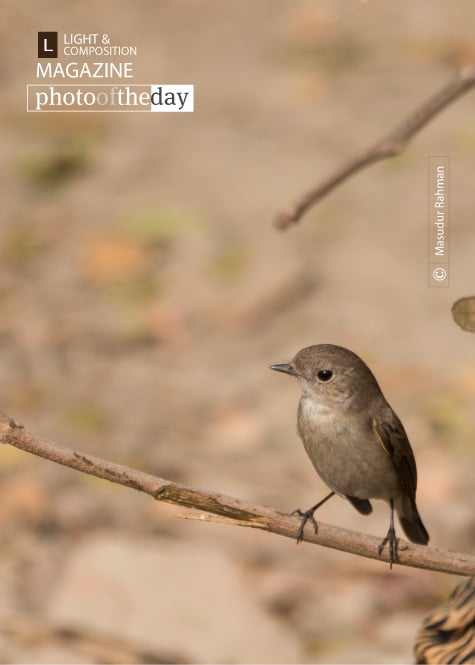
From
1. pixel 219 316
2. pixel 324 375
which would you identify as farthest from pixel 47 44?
pixel 324 375

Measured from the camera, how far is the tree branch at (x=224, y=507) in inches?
78.7

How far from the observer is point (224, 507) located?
2086 millimetres

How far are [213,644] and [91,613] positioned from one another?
0.38 m

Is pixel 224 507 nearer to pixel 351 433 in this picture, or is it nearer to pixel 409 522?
pixel 351 433

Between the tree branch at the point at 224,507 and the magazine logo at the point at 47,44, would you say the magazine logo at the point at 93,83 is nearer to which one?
the magazine logo at the point at 47,44

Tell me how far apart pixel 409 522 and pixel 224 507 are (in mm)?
939

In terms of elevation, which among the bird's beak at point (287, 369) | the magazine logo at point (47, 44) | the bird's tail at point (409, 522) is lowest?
the bird's tail at point (409, 522)

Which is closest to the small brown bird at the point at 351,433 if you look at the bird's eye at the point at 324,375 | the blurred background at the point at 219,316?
the bird's eye at the point at 324,375

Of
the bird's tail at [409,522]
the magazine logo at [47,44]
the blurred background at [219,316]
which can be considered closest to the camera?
the bird's tail at [409,522]

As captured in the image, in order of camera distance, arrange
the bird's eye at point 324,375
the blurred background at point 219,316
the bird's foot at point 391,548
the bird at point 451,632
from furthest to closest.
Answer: the blurred background at point 219,316
the bird at point 451,632
the bird's eye at point 324,375
the bird's foot at point 391,548

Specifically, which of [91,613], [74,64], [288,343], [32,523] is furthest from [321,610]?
[74,64]

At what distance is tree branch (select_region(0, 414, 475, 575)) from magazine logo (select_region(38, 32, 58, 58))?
6.69 metres

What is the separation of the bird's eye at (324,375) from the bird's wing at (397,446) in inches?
6.0

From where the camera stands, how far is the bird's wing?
2.61 meters
